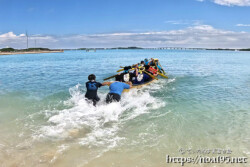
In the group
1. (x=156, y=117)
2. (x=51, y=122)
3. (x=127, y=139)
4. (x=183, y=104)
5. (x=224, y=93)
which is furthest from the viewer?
(x=224, y=93)

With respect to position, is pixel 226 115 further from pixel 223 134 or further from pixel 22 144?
pixel 22 144

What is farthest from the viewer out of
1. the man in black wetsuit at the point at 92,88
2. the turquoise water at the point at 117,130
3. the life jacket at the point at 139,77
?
the life jacket at the point at 139,77

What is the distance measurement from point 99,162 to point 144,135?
7.23 feet

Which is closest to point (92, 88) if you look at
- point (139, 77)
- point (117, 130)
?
point (117, 130)

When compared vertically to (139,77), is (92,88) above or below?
below

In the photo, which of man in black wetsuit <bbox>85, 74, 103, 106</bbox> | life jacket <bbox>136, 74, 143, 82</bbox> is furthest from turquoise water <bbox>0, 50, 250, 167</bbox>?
life jacket <bbox>136, 74, 143, 82</bbox>

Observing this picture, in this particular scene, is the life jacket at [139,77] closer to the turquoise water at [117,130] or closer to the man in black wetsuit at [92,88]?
the turquoise water at [117,130]

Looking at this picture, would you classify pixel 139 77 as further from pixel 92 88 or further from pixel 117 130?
pixel 117 130

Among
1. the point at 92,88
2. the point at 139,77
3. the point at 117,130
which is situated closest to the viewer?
the point at 117,130

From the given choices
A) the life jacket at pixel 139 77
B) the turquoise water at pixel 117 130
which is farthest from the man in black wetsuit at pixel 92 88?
the life jacket at pixel 139 77

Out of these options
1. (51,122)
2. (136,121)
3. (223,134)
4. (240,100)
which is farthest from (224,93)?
(51,122)

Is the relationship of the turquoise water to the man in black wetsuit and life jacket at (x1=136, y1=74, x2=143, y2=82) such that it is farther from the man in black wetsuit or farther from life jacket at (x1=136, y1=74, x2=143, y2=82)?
life jacket at (x1=136, y1=74, x2=143, y2=82)

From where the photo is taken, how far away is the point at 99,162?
524 centimetres

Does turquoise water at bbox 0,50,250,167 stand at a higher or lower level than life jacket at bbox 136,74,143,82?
lower
